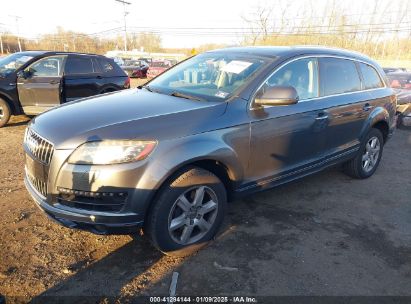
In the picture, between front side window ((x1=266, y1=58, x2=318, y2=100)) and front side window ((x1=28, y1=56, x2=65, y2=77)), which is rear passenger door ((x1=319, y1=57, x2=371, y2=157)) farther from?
front side window ((x1=28, y1=56, x2=65, y2=77))

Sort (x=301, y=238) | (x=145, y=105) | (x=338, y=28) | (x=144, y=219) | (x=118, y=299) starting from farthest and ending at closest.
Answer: (x=338, y=28)
(x=301, y=238)
(x=145, y=105)
(x=144, y=219)
(x=118, y=299)

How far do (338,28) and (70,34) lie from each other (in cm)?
5639

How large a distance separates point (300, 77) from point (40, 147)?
8.63 ft

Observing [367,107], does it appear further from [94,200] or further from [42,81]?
[42,81]

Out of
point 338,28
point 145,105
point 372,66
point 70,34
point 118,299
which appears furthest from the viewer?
point 70,34

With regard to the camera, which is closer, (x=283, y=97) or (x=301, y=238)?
(x=283, y=97)

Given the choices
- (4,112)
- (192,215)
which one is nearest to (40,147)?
(192,215)

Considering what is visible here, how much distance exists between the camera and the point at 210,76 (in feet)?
12.0

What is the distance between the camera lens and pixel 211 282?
275 centimetres

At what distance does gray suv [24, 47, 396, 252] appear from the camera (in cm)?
256

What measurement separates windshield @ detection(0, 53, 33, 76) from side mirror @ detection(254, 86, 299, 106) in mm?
6349

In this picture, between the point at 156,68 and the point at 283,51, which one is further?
the point at 156,68

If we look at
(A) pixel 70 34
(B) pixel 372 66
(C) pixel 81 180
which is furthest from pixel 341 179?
(A) pixel 70 34

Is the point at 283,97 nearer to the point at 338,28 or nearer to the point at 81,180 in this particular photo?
the point at 81,180
